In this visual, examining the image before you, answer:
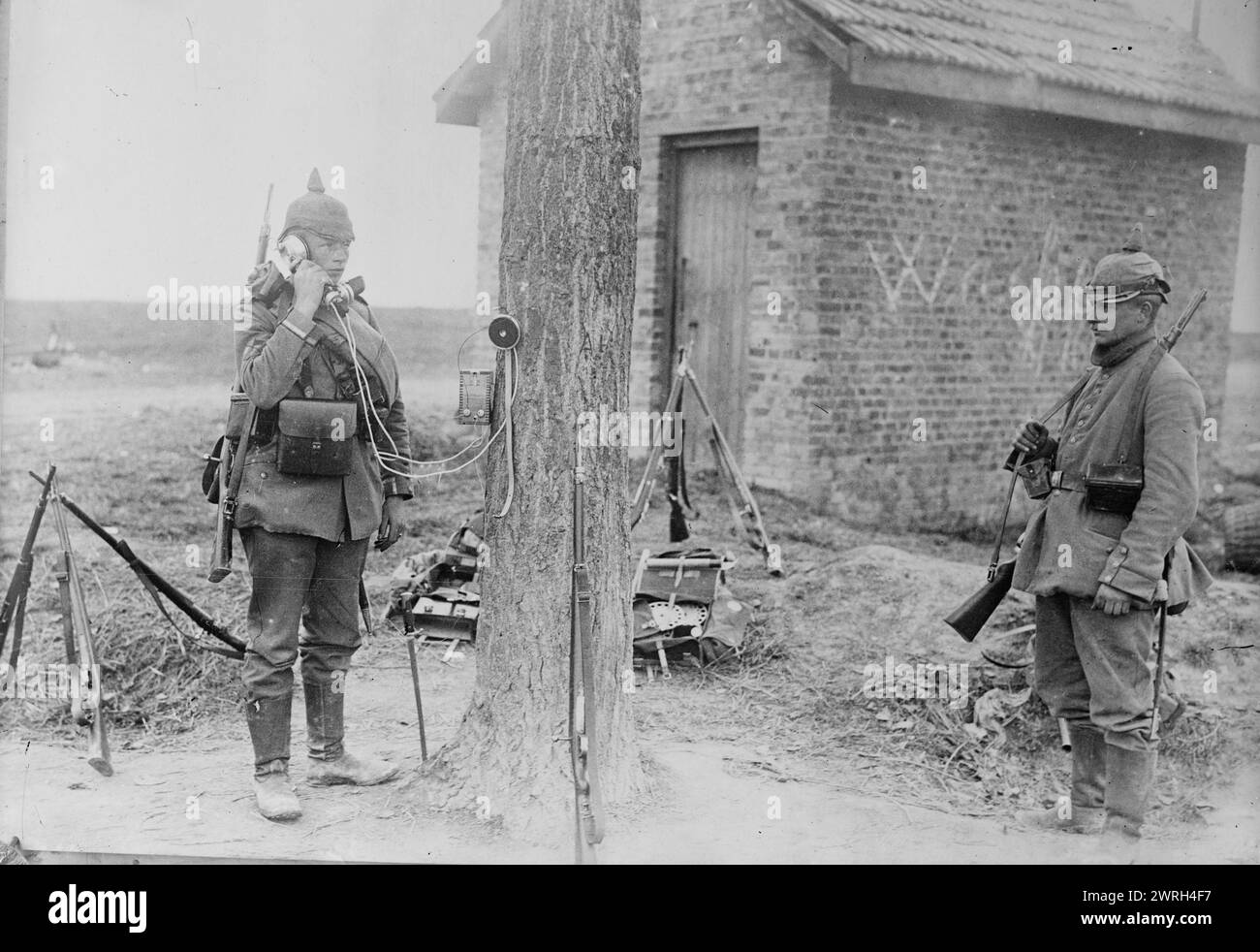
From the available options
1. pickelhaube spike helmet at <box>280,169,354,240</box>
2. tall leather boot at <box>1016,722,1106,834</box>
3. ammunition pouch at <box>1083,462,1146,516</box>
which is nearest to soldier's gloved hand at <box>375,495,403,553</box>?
pickelhaube spike helmet at <box>280,169,354,240</box>

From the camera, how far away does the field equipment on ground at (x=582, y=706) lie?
4309mm

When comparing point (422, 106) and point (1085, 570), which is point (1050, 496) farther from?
point (422, 106)

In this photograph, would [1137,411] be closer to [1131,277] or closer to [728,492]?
[1131,277]

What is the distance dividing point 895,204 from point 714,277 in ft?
4.57

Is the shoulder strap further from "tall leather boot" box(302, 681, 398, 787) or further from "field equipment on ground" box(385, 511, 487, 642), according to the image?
"field equipment on ground" box(385, 511, 487, 642)

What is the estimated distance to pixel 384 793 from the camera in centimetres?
495

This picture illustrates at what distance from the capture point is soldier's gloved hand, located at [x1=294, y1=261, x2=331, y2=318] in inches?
179

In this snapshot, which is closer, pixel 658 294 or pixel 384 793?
pixel 384 793

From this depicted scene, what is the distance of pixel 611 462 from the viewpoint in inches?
188

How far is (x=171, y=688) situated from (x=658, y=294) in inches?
187

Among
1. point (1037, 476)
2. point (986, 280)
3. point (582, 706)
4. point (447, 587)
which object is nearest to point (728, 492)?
point (447, 587)

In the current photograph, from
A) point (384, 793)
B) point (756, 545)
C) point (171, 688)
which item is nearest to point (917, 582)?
point (756, 545)

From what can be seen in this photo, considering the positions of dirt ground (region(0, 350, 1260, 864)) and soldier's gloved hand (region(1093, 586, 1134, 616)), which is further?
dirt ground (region(0, 350, 1260, 864))

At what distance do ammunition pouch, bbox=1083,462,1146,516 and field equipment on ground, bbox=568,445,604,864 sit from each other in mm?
1857
